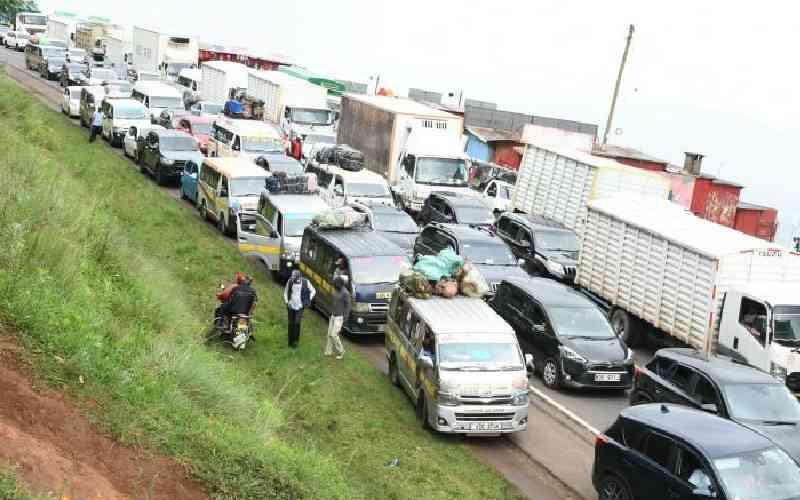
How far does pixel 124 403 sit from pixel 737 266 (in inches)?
508

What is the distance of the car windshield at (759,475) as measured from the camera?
10.3 m

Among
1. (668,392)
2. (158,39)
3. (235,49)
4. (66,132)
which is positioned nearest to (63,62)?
(158,39)

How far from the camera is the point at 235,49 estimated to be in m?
65.5

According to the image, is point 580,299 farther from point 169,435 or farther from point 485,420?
point 169,435

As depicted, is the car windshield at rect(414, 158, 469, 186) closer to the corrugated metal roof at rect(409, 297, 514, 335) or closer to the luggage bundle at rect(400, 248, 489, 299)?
the luggage bundle at rect(400, 248, 489, 299)

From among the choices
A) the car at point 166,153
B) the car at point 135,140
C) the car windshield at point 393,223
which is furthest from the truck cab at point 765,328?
the car at point 135,140

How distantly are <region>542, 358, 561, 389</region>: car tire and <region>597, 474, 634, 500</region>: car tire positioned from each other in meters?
5.00

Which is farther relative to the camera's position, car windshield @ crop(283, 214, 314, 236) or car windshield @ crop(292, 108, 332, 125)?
car windshield @ crop(292, 108, 332, 125)

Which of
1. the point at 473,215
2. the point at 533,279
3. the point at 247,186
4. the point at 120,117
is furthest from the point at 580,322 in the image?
the point at 120,117

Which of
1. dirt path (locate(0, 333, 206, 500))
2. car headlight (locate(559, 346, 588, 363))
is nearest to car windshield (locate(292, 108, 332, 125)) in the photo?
car headlight (locate(559, 346, 588, 363))

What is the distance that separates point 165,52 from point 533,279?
48.3 m

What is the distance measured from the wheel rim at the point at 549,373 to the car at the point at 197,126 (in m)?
22.6

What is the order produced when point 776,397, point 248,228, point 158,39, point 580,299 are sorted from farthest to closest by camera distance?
point 158,39 < point 248,228 < point 580,299 < point 776,397

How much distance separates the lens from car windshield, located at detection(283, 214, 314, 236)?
2223 centimetres
